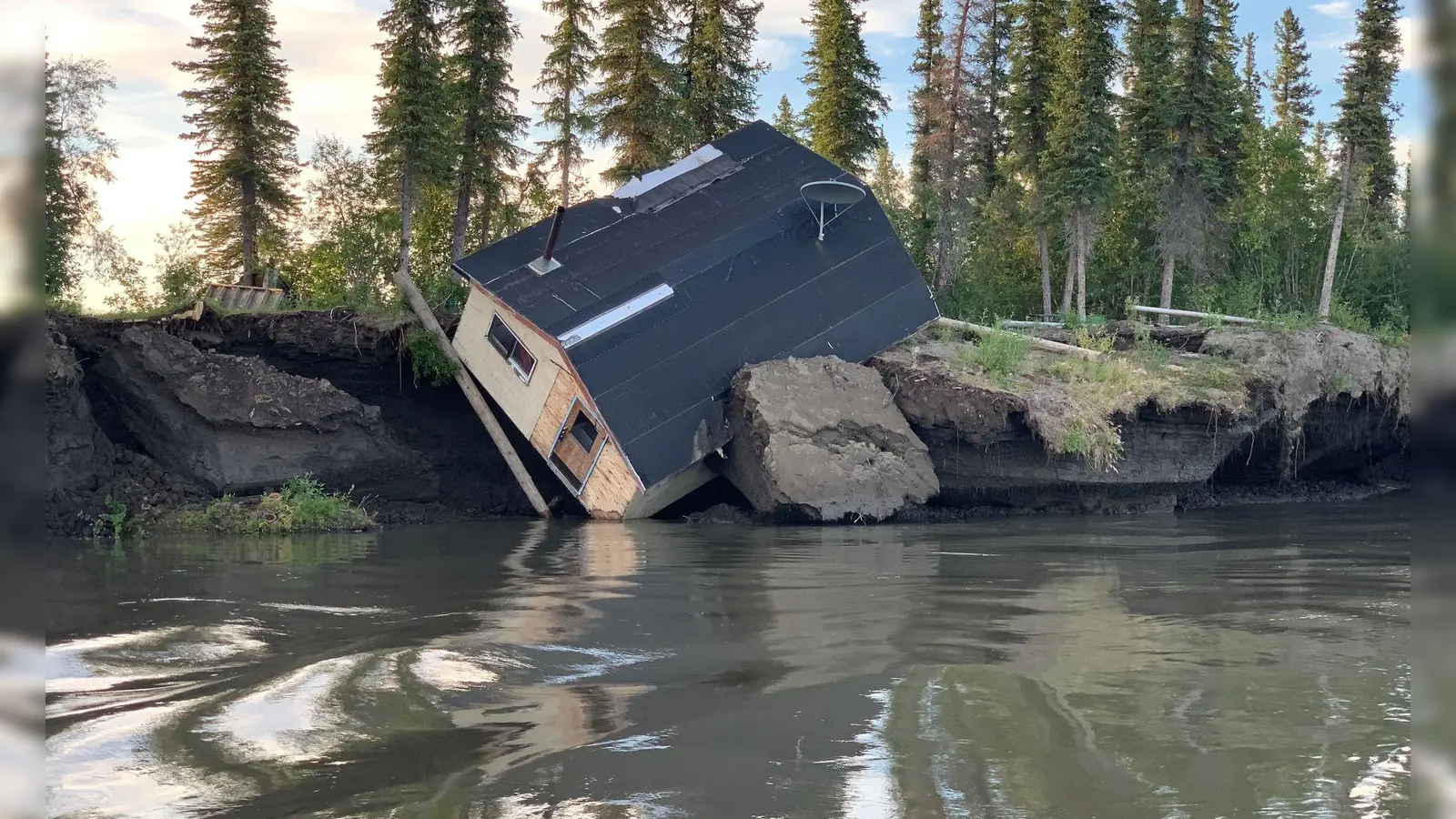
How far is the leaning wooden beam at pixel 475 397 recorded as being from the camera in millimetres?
19578

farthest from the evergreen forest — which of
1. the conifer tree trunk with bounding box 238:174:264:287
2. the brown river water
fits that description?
the brown river water

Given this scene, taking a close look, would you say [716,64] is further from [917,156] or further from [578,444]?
[578,444]

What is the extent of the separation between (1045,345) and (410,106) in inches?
628

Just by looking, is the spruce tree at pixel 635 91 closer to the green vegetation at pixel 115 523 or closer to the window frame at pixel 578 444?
the window frame at pixel 578 444

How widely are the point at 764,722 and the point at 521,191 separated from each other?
1195 inches

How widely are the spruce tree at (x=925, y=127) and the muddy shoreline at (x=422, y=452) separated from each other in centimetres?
1759

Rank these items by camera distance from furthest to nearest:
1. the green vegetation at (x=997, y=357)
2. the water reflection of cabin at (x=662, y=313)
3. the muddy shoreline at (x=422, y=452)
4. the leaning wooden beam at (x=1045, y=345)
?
the leaning wooden beam at (x=1045, y=345) < the green vegetation at (x=997, y=357) < the water reflection of cabin at (x=662, y=313) < the muddy shoreline at (x=422, y=452)

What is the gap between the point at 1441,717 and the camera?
4.66 feet

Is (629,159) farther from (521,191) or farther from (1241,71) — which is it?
(1241,71)

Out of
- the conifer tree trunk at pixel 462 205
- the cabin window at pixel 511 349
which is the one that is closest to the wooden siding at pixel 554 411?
the cabin window at pixel 511 349

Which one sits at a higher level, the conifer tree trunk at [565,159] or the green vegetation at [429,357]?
the conifer tree trunk at [565,159]

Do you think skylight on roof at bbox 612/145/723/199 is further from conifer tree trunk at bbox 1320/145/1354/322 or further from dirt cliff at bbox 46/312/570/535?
conifer tree trunk at bbox 1320/145/1354/322

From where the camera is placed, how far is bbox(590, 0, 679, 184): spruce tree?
29359 millimetres

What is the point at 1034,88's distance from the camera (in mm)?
34938
